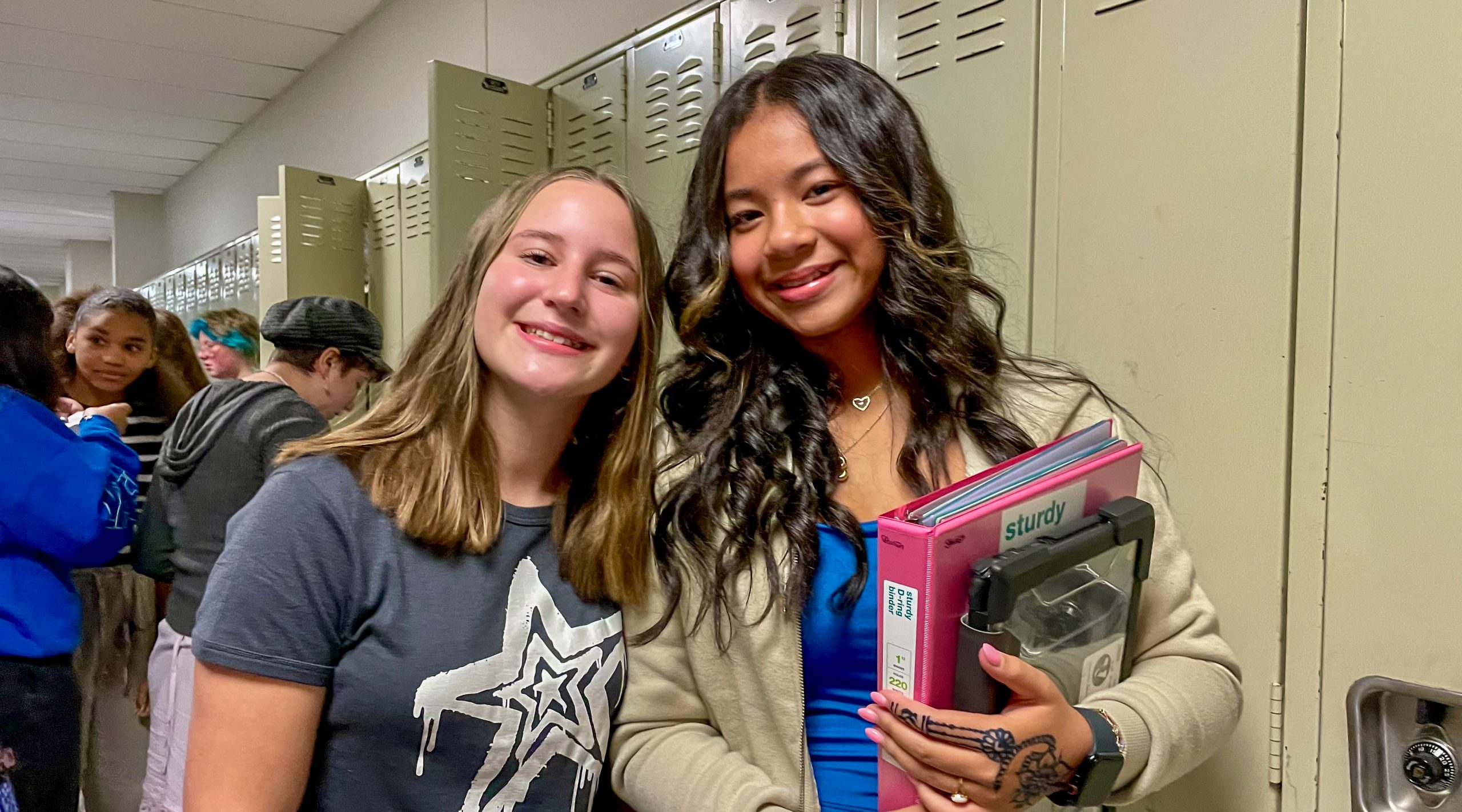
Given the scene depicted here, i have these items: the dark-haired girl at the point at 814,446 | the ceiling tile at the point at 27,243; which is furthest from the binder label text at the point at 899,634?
the ceiling tile at the point at 27,243

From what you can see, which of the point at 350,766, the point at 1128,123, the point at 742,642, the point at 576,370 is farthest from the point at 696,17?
the point at 350,766

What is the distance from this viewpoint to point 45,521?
190 centimetres

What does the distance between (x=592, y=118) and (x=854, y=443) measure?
1691 mm

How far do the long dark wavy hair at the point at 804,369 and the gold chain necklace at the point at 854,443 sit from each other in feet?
0.04

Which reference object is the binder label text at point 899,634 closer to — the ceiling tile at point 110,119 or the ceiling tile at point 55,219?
the ceiling tile at point 110,119

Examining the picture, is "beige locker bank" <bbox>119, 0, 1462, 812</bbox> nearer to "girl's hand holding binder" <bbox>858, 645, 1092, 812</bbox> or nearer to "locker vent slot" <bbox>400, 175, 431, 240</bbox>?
"girl's hand holding binder" <bbox>858, 645, 1092, 812</bbox>

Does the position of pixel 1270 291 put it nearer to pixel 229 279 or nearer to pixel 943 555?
pixel 943 555

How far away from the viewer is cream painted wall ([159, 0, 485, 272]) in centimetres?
348

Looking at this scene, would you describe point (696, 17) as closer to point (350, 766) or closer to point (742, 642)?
point (742, 642)

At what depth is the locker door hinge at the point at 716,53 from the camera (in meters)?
1.99

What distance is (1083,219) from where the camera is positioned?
1329 mm

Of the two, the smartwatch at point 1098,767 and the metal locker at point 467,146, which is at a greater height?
the metal locker at point 467,146

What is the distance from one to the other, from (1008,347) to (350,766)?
113cm

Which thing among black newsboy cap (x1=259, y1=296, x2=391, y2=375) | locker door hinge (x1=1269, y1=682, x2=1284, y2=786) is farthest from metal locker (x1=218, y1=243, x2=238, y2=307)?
locker door hinge (x1=1269, y1=682, x2=1284, y2=786)
